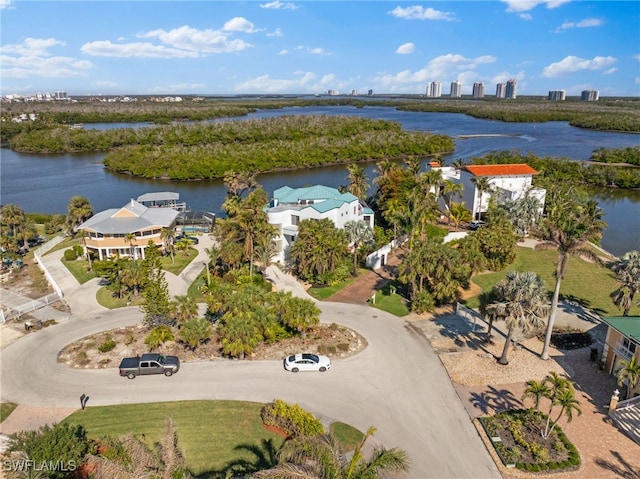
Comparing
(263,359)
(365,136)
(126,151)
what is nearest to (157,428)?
(263,359)

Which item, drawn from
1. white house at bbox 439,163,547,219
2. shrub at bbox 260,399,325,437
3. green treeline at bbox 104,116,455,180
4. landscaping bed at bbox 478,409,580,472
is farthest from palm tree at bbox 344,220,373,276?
green treeline at bbox 104,116,455,180

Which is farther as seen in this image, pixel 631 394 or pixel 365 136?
pixel 365 136

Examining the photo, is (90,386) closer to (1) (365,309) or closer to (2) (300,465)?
(2) (300,465)

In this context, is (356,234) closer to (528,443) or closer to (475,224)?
(475,224)

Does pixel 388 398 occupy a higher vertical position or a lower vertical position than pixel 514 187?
lower

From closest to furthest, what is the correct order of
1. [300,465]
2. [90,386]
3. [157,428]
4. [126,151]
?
[300,465] < [157,428] < [90,386] < [126,151]

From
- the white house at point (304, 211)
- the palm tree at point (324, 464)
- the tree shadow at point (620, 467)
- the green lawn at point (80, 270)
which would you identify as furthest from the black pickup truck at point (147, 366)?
the tree shadow at point (620, 467)
